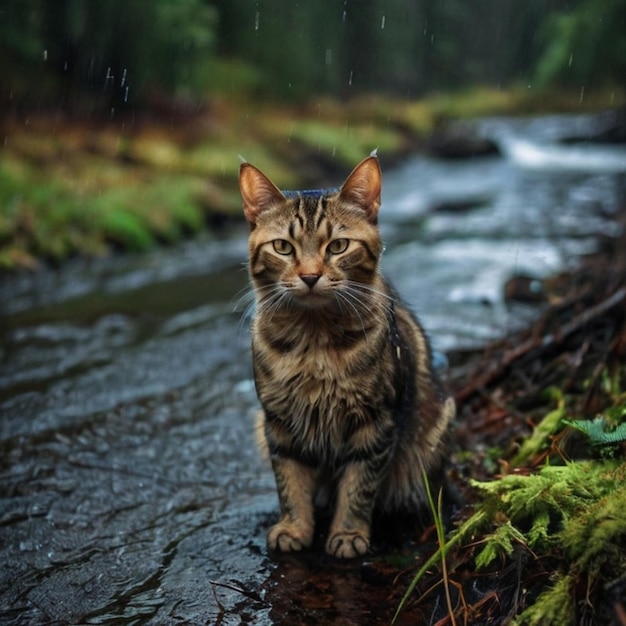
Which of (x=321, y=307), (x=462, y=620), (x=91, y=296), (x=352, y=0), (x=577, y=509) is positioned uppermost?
(x=352, y=0)

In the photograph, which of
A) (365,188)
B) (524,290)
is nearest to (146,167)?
(524,290)

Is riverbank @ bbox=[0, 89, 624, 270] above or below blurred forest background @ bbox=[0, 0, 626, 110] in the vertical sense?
below

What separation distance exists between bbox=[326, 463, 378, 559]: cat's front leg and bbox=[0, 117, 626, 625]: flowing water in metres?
0.09

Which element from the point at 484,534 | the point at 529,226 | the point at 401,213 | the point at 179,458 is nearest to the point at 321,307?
the point at 484,534

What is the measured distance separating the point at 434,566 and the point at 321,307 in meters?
1.01

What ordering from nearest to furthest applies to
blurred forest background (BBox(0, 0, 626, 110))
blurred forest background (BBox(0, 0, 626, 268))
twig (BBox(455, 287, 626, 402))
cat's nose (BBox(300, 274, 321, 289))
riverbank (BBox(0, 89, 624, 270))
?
1. cat's nose (BBox(300, 274, 321, 289))
2. twig (BBox(455, 287, 626, 402))
3. riverbank (BBox(0, 89, 624, 270))
4. blurred forest background (BBox(0, 0, 626, 268))
5. blurred forest background (BBox(0, 0, 626, 110))

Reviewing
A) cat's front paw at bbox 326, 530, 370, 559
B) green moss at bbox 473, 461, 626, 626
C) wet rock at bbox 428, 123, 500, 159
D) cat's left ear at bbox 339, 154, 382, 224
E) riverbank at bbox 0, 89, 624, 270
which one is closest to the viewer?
green moss at bbox 473, 461, 626, 626

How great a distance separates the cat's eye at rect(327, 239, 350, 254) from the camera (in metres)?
2.79

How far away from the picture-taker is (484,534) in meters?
2.42

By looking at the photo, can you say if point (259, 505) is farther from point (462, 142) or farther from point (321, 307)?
point (462, 142)

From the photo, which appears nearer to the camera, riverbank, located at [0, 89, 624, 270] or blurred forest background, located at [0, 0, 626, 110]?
riverbank, located at [0, 89, 624, 270]

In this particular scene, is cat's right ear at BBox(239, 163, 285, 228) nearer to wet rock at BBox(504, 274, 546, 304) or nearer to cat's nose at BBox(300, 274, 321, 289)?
cat's nose at BBox(300, 274, 321, 289)

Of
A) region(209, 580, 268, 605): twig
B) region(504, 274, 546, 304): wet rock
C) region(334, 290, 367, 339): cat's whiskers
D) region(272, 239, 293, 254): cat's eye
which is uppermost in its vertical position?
region(272, 239, 293, 254): cat's eye

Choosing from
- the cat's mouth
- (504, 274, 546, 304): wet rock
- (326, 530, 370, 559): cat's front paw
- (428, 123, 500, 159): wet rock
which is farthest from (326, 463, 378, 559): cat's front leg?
(428, 123, 500, 159): wet rock
